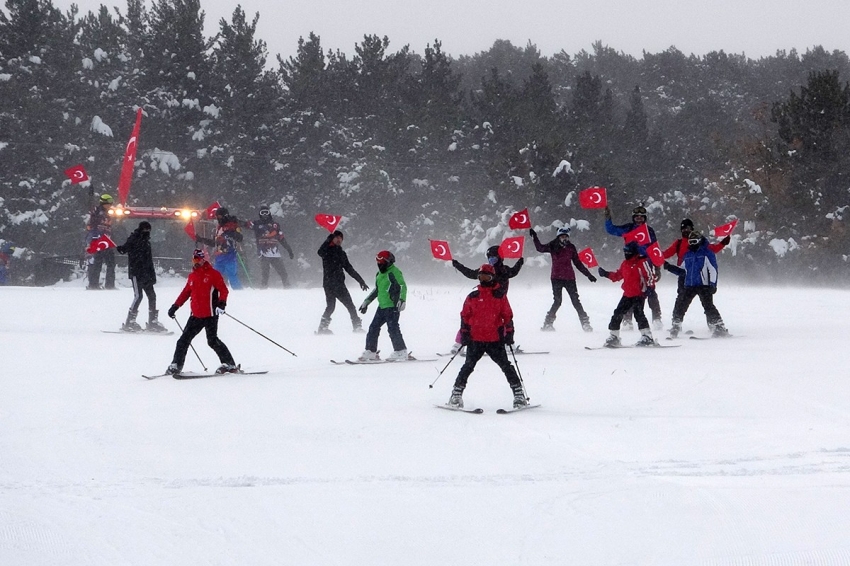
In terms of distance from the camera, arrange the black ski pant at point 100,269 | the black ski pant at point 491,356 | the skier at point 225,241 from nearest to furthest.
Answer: the black ski pant at point 491,356 → the skier at point 225,241 → the black ski pant at point 100,269

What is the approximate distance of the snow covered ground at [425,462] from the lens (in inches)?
219

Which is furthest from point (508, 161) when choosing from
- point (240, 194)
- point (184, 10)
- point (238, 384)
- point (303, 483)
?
point (303, 483)

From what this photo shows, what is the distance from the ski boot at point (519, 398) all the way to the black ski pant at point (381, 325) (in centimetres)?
350

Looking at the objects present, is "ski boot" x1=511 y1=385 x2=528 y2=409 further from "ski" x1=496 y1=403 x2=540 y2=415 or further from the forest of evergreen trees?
the forest of evergreen trees

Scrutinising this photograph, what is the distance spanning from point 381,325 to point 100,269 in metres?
12.0

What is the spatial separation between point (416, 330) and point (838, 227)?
28.4 metres

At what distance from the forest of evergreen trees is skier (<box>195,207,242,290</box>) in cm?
2009

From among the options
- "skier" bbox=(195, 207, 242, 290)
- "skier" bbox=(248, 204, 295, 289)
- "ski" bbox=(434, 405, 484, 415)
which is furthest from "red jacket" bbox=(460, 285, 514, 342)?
"skier" bbox=(248, 204, 295, 289)

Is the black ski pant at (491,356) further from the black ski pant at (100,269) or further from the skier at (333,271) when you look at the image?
the black ski pant at (100,269)

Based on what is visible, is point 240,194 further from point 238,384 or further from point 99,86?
point 238,384

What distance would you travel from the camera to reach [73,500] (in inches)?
246

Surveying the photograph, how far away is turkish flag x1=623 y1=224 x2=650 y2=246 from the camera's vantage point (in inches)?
553

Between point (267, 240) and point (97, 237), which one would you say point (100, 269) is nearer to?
point (97, 237)

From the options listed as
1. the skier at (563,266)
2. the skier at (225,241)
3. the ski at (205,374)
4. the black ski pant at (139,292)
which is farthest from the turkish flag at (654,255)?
the skier at (225,241)
